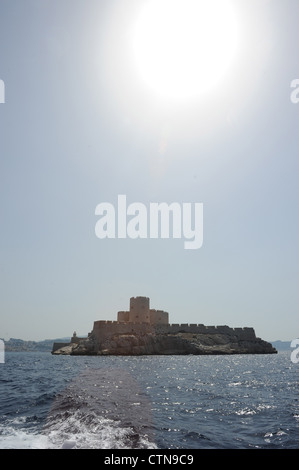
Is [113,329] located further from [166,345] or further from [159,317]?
[159,317]

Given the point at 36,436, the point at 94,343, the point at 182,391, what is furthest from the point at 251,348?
the point at 36,436

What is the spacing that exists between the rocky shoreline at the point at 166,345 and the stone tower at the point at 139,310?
6.64 metres

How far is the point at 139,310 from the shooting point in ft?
256

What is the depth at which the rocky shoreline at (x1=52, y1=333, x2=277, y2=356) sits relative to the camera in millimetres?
66062

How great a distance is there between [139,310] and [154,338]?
906 cm

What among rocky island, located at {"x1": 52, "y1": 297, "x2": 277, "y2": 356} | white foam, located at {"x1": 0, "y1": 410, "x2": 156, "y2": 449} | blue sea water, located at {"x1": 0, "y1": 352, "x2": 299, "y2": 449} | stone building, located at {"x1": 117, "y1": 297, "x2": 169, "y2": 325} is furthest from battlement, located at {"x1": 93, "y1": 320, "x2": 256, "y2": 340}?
white foam, located at {"x1": 0, "y1": 410, "x2": 156, "y2": 449}

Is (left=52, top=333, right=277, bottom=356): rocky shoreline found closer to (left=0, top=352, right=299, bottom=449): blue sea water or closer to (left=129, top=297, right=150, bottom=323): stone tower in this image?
(left=129, top=297, right=150, bottom=323): stone tower

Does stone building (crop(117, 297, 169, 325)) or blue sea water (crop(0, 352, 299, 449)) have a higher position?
stone building (crop(117, 297, 169, 325))

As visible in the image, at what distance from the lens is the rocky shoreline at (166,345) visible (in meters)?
66.1

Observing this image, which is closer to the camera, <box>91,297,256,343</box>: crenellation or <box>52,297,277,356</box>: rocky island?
<box>52,297,277,356</box>: rocky island

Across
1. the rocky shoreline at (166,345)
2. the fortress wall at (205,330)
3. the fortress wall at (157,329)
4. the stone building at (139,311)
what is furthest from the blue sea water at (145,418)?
the fortress wall at (205,330)

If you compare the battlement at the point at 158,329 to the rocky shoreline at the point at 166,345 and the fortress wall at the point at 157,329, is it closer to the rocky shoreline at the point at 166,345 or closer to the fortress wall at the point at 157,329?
the fortress wall at the point at 157,329

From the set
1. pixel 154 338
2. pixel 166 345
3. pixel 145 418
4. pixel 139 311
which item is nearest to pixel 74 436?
pixel 145 418
